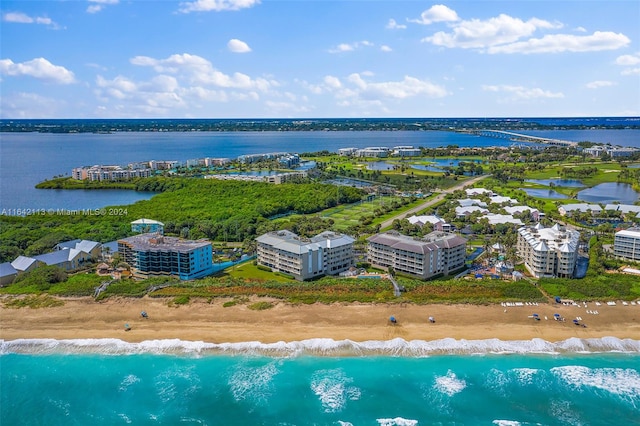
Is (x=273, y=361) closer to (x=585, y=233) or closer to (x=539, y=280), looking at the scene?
(x=539, y=280)

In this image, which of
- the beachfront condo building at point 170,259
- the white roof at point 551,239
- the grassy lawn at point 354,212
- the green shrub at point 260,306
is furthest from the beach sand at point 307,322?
the grassy lawn at point 354,212

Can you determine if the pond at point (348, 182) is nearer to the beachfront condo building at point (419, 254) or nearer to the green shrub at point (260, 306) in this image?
the beachfront condo building at point (419, 254)

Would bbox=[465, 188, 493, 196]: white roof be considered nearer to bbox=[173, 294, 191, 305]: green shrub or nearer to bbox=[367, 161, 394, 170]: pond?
bbox=[367, 161, 394, 170]: pond

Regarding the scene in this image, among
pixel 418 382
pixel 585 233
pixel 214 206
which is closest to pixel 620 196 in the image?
pixel 585 233

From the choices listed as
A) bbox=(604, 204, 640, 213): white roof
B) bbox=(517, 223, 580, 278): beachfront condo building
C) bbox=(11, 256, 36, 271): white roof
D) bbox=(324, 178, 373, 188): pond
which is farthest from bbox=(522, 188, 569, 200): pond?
bbox=(11, 256, 36, 271): white roof

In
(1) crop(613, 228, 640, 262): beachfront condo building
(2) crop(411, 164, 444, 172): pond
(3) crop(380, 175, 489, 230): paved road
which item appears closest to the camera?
(1) crop(613, 228, 640, 262): beachfront condo building
